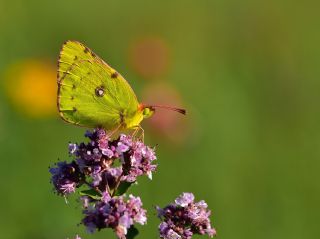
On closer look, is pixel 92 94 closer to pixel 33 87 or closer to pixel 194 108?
pixel 33 87

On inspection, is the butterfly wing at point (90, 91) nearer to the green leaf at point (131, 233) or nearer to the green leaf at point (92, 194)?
the green leaf at point (92, 194)

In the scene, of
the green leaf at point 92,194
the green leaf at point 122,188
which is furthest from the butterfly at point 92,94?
the green leaf at point 92,194

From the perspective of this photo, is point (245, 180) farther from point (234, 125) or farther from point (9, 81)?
point (9, 81)

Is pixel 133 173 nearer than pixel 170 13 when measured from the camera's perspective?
Yes

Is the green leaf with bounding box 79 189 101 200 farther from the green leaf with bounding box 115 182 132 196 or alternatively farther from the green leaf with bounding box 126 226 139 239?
the green leaf with bounding box 126 226 139 239

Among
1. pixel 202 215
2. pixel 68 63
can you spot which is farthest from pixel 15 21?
pixel 202 215

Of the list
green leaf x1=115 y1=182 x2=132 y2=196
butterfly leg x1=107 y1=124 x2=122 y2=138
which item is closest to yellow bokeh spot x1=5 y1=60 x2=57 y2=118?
butterfly leg x1=107 y1=124 x2=122 y2=138
